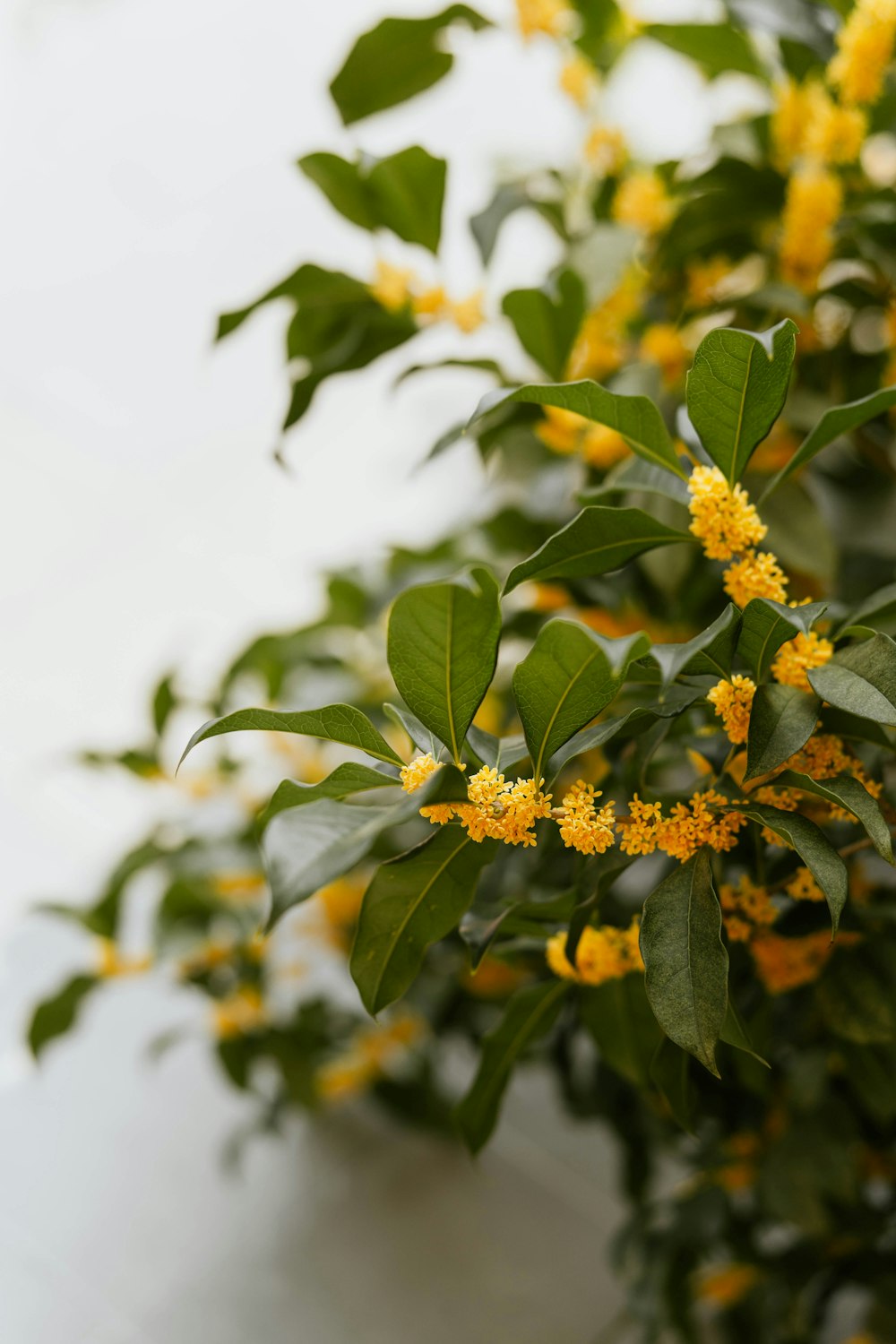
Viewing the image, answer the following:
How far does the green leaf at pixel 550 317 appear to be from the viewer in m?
0.71

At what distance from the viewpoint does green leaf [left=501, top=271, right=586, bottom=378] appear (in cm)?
71

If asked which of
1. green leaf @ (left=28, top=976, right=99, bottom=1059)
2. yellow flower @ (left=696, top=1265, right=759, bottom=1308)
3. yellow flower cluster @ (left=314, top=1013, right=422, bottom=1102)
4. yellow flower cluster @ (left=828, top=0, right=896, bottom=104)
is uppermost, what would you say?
yellow flower cluster @ (left=828, top=0, right=896, bottom=104)

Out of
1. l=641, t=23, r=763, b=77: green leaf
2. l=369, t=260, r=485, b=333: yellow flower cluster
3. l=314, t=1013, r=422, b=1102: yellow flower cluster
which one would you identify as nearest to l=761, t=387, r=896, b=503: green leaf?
l=369, t=260, r=485, b=333: yellow flower cluster

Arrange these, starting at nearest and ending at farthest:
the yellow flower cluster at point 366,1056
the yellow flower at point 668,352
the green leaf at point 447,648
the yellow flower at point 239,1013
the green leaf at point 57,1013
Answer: the green leaf at point 447,648
the yellow flower at point 668,352
the green leaf at point 57,1013
the yellow flower at point 239,1013
the yellow flower cluster at point 366,1056

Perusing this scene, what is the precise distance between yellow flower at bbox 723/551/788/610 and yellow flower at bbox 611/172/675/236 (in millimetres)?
418

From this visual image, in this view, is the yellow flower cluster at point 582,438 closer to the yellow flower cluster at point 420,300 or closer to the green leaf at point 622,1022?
the yellow flower cluster at point 420,300

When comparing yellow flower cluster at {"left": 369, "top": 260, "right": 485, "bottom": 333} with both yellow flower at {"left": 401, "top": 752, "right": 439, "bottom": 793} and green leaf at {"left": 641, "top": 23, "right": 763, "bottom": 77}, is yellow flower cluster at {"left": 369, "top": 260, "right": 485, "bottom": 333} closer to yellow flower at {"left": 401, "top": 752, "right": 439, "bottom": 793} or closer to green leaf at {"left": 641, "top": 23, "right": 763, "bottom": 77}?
green leaf at {"left": 641, "top": 23, "right": 763, "bottom": 77}

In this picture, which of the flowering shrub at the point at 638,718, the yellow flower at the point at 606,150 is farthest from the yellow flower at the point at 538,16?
the yellow flower at the point at 606,150

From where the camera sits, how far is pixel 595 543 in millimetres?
553

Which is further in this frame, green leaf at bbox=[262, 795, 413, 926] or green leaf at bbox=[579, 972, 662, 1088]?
green leaf at bbox=[579, 972, 662, 1088]

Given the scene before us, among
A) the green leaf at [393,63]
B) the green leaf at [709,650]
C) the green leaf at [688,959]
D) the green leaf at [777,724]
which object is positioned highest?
the green leaf at [393,63]

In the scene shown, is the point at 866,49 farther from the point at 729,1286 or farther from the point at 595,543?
the point at 729,1286

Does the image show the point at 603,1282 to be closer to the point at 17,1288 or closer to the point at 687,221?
the point at 17,1288

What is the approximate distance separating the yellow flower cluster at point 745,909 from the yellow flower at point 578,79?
608mm
